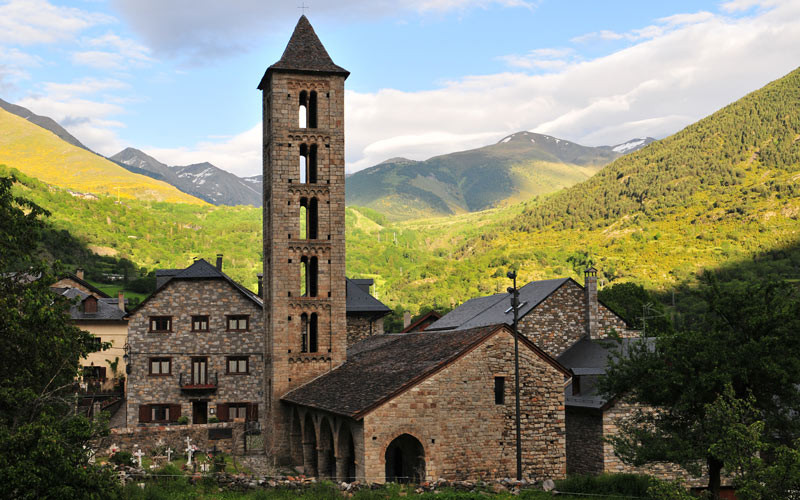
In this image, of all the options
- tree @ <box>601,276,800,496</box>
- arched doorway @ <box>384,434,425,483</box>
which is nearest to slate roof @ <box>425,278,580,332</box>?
arched doorway @ <box>384,434,425,483</box>

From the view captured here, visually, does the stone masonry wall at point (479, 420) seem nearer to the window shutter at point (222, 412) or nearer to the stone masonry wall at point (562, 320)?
the stone masonry wall at point (562, 320)

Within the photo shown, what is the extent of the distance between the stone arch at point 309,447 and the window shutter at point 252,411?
1284 cm

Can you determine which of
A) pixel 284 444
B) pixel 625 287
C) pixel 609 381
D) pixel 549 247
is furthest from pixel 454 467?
pixel 549 247

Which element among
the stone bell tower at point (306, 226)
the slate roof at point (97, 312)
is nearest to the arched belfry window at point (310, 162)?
the stone bell tower at point (306, 226)

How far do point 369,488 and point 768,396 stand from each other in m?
13.0

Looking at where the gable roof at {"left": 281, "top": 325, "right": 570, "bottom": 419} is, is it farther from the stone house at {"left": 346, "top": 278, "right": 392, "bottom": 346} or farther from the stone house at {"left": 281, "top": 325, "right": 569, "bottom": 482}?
the stone house at {"left": 346, "top": 278, "right": 392, "bottom": 346}

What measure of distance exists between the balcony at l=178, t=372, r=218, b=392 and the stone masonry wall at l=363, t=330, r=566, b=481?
2380cm

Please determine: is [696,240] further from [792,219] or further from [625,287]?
[625,287]

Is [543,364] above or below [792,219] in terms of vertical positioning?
below

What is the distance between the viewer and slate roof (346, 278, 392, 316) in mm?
57094

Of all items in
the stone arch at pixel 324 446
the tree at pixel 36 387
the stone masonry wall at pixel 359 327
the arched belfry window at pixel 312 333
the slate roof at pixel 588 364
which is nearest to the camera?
the tree at pixel 36 387

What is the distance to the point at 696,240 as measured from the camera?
135m

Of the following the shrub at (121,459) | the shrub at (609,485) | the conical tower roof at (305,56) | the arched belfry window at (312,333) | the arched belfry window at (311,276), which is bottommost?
the shrub at (609,485)

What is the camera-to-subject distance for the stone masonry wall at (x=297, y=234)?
41.2m
